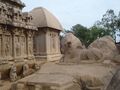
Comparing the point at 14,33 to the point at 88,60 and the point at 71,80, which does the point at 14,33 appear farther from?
the point at 71,80

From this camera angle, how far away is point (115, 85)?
303 centimetres

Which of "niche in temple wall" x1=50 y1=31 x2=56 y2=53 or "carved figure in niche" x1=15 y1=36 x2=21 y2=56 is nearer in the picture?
"carved figure in niche" x1=15 y1=36 x2=21 y2=56

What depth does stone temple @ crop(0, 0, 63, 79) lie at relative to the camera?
14781mm

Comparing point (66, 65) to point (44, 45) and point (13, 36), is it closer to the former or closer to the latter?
point (13, 36)

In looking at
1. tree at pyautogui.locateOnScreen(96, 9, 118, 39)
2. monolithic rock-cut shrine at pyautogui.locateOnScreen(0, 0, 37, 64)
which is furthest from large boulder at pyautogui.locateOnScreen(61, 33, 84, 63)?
tree at pyautogui.locateOnScreen(96, 9, 118, 39)

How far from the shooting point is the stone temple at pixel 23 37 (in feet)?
48.5

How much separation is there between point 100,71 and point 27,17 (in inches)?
538

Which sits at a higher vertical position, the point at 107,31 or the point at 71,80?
the point at 107,31

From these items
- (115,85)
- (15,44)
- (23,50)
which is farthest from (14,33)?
(115,85)

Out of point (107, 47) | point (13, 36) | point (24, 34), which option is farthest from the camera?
point (24, 34)

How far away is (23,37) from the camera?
17.7 m

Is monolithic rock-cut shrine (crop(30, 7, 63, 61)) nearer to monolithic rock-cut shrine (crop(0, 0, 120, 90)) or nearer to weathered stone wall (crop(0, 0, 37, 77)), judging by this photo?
weathered stone wall (crop(0, 0, 37, 77))

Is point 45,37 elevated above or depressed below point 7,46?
above

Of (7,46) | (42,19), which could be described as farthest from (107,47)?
(42,19)
